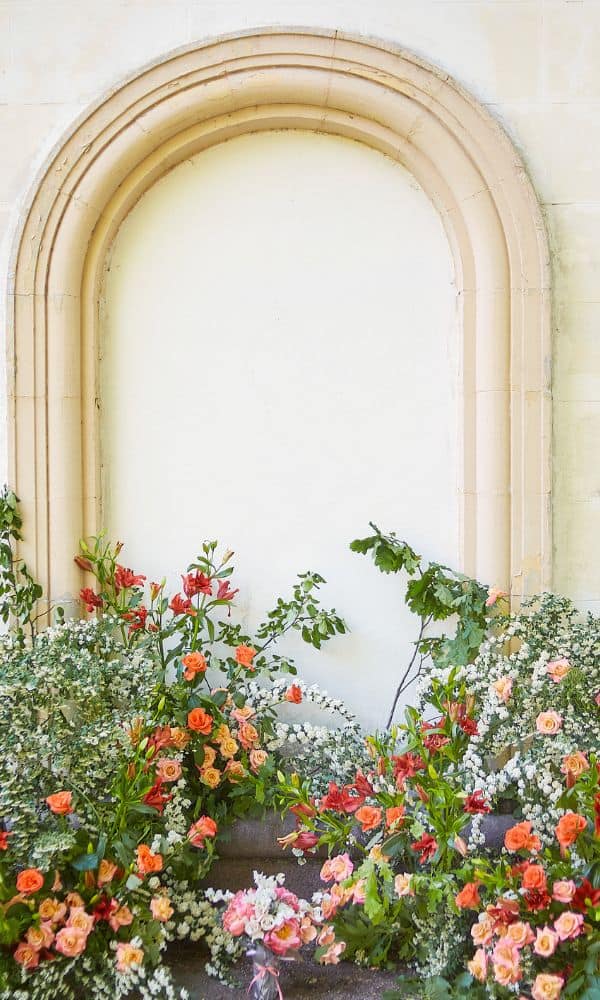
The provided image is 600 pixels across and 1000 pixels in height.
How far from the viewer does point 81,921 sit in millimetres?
2025

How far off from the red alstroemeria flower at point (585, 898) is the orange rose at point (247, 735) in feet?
3.53

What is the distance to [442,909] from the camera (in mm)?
2193

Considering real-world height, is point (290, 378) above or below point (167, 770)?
above

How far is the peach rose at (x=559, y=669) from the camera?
2.33 meters

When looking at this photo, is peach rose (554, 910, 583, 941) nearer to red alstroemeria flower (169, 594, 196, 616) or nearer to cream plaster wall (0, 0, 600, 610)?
red alstroemeria flower (169, 594, 196, 616)

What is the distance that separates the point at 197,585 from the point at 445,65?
2134mm

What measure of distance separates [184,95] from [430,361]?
134 centimetres

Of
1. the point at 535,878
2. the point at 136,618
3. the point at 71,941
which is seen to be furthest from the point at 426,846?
the point at 136,618

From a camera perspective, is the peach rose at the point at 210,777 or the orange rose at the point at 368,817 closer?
the orange rose at the point at 368,817

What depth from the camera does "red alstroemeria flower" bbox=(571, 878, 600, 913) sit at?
1.95m

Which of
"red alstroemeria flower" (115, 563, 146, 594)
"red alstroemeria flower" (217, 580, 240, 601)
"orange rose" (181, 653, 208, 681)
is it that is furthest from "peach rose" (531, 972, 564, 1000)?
"red alstroemeria flower" (115, 563, 146, 594)

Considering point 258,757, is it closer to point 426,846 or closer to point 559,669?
point 426,846

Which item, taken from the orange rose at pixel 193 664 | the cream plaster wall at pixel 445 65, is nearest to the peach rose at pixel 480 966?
the orange rose at pixel 193 664

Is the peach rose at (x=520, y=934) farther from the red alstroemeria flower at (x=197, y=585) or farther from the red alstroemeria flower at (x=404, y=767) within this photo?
the red alstroemeria flower at (x=197, y=585)
